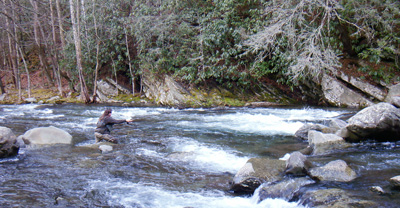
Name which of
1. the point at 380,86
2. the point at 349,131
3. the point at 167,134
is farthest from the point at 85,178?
the point at 380,86

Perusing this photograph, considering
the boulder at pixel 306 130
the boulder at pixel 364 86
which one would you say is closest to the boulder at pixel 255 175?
the boulder at pixel 306 130

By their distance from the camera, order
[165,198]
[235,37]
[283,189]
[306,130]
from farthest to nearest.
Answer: [235,37]
[306,130]
[165,198]
[283,189]

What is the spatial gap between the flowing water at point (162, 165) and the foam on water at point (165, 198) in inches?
0.6

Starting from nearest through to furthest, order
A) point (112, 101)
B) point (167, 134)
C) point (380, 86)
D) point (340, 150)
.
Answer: point (340, 150)
point (167, 134)
point (380, 86)
point (112, 101)

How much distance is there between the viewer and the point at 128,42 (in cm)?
2138

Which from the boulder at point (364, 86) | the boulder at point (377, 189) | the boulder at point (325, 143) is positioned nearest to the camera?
the boulder at point (377, 189)

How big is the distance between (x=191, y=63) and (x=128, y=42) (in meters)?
5.71

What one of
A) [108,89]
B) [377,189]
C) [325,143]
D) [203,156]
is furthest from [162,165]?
[108,89]

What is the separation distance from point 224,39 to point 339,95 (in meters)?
6.71

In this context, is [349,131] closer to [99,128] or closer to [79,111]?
[99,128]

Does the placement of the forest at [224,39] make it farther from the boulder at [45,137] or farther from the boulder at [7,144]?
the boulder at [7,144]

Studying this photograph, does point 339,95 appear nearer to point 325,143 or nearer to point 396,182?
point 325,143

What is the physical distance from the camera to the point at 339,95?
1559 cm

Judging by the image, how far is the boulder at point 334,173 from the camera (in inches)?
219
